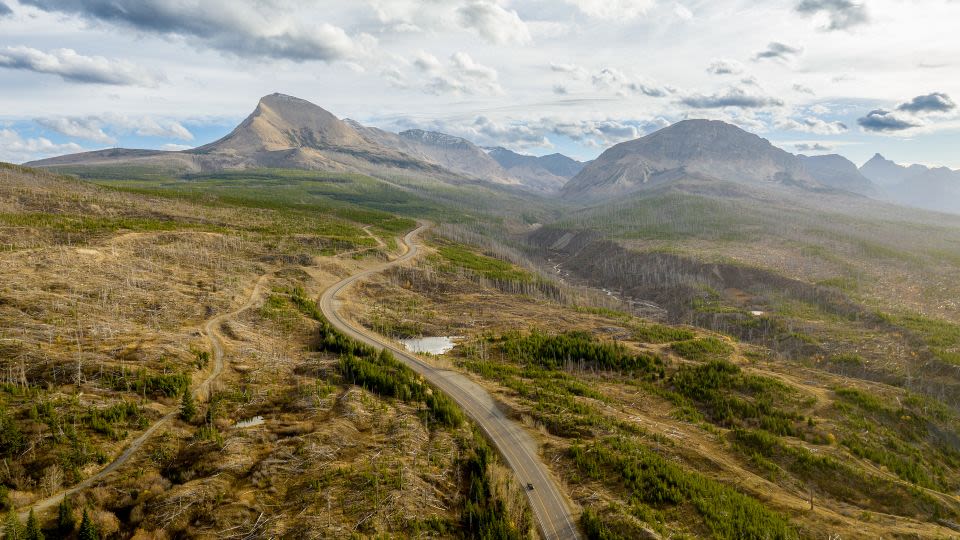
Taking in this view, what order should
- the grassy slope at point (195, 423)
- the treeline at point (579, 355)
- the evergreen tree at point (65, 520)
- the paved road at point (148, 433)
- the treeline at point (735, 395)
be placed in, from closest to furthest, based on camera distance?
the evergreen tree at point (65, 520) → the paved road at point (148, 433) → the grassy slope at point (195, 423) → the treeline at point (735, 395) → the treeline at point (579, 355)

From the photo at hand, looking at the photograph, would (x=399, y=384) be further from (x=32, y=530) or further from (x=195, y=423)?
(x=32, y=530)

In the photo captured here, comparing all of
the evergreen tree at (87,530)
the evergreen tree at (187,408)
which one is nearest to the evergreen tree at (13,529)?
the evergreen tree at (87,530)

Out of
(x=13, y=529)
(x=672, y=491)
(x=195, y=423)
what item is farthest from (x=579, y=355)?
(x=13, y=529)

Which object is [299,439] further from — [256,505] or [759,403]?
[759,403]

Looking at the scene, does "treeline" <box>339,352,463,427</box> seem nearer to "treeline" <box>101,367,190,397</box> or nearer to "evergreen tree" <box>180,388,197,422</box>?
"evergreen tree" <box>180,388,197,422</box>

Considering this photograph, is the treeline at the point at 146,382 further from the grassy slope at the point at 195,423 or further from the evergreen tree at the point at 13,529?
the evergreen tree at the point at 13,529

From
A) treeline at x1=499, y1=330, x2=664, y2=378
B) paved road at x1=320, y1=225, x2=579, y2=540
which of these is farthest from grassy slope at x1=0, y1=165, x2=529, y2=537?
treeline at x1=499, y1=330, x2=664, y2=378
